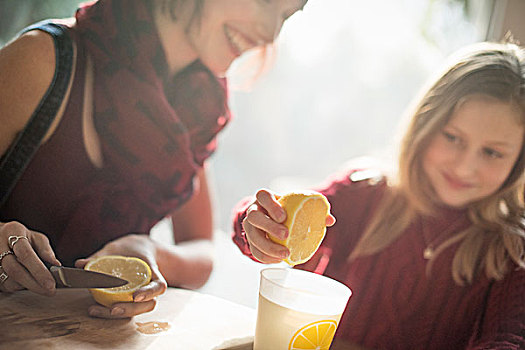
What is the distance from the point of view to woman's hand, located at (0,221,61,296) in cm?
52

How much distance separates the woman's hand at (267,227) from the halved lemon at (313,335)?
0.23 ft

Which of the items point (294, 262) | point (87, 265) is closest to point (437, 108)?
point (294, 262)

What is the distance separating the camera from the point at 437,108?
0.83 metres

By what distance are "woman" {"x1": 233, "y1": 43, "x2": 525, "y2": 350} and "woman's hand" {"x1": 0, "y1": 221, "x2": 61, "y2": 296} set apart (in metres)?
0.44

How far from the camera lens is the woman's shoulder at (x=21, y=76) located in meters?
0.64

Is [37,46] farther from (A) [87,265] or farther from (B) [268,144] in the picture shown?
(B) [268,144]

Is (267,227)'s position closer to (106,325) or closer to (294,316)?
(294,316)

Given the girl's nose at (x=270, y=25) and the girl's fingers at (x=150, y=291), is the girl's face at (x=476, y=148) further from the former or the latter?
the girl's fingers at (x=150, y=291)

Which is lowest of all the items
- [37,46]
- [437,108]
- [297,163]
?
[297,163]

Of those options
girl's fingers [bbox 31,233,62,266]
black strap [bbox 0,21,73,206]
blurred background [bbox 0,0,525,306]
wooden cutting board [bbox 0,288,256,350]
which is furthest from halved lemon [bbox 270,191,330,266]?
blurred background [bbox 0,0,525,306]

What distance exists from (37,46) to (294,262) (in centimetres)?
42

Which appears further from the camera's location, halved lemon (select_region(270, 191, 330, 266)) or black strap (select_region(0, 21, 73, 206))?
black strap (select_region(0, 21, 73, 206))

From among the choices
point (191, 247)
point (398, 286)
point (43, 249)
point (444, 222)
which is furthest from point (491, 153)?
point (43, 249)

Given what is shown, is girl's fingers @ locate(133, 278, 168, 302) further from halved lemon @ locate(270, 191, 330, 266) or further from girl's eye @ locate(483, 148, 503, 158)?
Answer: girl's eye @ locate(483, 148, 503, 158)
